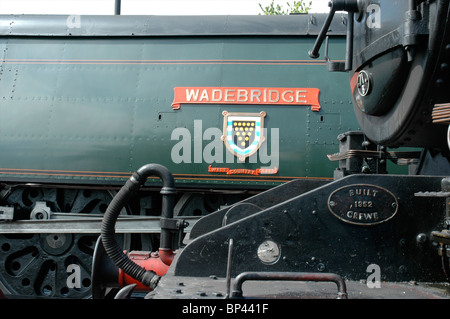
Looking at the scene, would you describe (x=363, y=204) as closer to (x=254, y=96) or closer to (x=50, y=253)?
(x=254, y=96)

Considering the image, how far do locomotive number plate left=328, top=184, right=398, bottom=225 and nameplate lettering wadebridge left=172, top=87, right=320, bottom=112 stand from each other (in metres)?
2.85

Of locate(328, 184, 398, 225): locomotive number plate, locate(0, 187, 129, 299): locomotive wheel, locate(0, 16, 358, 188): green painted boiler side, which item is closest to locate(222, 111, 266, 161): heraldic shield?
locate(0, 16, 358, 188): green painted boiler side

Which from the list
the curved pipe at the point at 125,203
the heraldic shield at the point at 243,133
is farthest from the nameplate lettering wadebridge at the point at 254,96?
the curved pipe at the point at 125,203

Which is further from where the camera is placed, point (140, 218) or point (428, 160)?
point (140, 218)

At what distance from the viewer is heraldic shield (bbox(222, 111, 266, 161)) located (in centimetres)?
469

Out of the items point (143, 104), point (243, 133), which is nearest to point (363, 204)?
point (243, 133)

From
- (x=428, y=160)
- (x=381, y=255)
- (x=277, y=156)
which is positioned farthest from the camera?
(x=277, y=156)

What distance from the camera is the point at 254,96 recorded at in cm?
484

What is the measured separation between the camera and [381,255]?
2053mm

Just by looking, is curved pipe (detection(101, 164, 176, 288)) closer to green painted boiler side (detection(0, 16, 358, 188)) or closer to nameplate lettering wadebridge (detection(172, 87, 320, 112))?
green painted boiler side (detection(0, 16, 358, 188))

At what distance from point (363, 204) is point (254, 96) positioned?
9.74 feet

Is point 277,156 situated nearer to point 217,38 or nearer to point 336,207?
point 217,38
